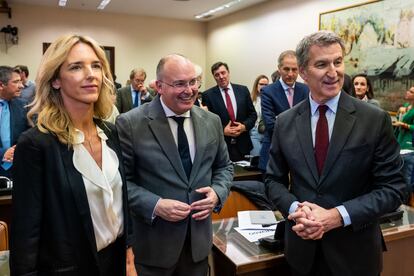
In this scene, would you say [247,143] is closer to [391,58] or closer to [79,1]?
[391,58]

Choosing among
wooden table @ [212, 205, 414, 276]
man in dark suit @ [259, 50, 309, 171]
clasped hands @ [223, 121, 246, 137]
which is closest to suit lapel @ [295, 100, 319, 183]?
wooden table @ [212, 205, 414, 276]

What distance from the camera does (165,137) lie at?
178cm

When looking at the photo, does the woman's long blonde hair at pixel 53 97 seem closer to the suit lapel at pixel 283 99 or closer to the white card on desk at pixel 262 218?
the white card on desk at pixel 262 218

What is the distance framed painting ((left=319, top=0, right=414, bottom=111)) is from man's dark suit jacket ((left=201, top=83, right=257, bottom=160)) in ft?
7.71

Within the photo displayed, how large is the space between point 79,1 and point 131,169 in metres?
8.14

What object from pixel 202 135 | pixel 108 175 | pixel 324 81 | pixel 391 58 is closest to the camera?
pixel 108 175

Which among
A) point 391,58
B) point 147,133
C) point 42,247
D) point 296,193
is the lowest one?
point 42,247

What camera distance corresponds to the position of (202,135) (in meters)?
1.85

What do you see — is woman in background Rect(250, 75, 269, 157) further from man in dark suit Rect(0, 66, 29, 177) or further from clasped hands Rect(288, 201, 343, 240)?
clasped hands Rect(288, 201, 343, 240)

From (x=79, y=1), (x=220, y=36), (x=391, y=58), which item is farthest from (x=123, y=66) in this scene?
(x=391, y=58)

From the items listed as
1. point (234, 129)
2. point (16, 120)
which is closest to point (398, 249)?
point (234, 129)

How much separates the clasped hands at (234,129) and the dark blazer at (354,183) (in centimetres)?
226

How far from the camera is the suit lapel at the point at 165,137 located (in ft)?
5.76

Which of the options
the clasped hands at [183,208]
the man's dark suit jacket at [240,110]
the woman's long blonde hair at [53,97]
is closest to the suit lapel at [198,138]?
the clasped hands at [183,208]
